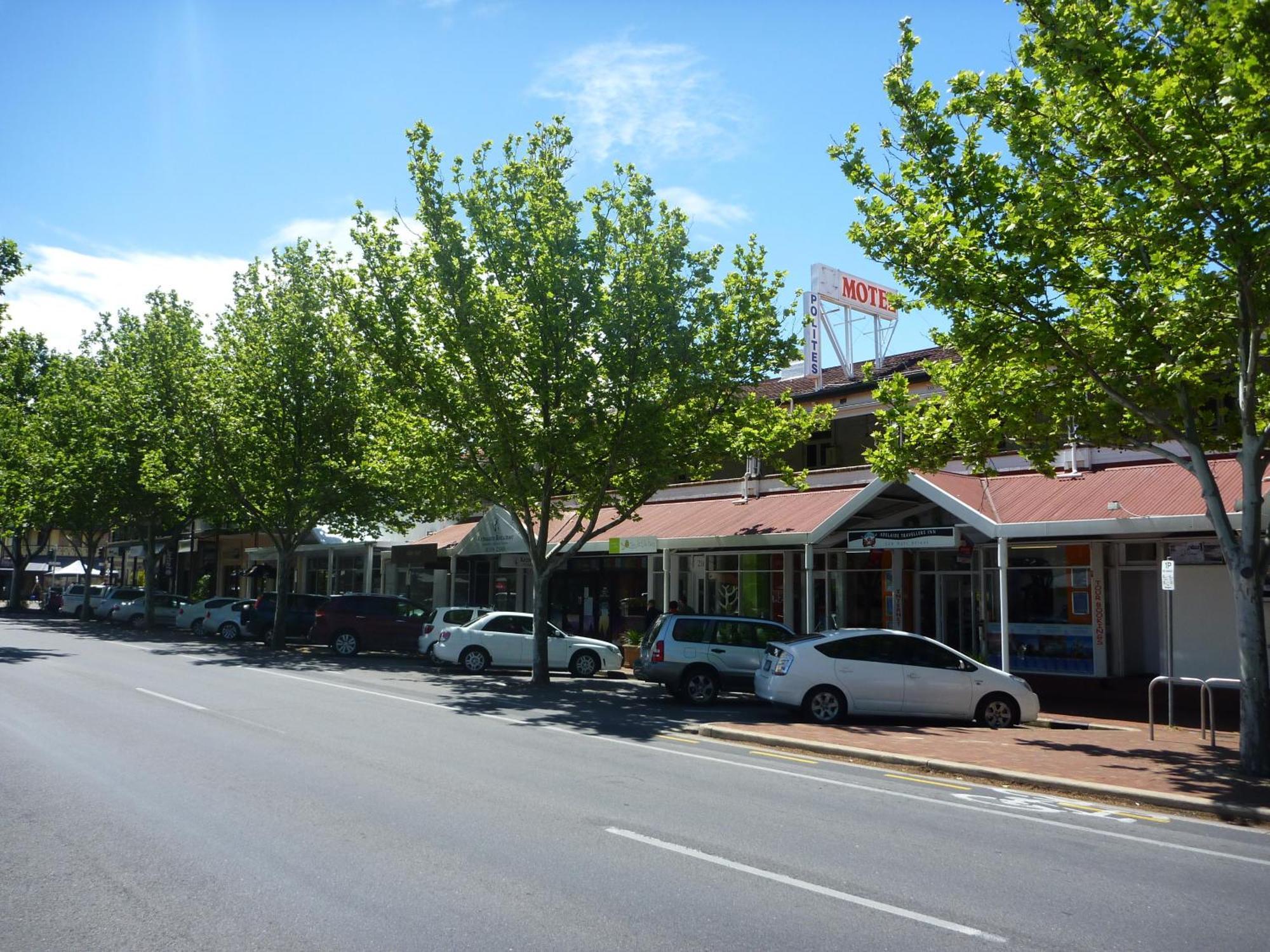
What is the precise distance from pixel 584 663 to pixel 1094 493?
1157 cm

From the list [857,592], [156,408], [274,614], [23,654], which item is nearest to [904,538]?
[857,592]

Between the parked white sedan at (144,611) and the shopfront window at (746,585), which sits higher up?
the shopfront window at (746,585)

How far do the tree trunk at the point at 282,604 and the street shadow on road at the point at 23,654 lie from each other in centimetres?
687

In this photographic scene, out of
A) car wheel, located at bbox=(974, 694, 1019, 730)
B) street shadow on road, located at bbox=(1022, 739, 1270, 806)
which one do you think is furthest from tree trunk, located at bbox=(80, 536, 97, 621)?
street shadow on road, located at bbox=(1022, 739, 1270, 806)

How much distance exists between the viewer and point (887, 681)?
15625mm

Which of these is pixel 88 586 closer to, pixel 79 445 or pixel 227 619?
pixel 79 445

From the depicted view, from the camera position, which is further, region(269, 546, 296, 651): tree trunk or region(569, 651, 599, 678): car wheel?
region(269, 546, 296, 651): tree trunk

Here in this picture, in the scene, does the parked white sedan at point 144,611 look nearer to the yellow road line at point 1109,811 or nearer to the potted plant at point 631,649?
the potted plant at point 631,649

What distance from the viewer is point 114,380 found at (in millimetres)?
37719

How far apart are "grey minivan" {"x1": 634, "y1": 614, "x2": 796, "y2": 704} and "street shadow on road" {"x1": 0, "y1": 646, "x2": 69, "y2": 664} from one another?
542 inches

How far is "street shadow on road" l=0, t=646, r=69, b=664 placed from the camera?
862 inches

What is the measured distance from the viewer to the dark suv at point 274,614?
32.8 m

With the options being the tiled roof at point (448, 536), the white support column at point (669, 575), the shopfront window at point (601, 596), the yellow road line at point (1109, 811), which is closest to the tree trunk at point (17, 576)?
the tiled roof at point (448, 536)

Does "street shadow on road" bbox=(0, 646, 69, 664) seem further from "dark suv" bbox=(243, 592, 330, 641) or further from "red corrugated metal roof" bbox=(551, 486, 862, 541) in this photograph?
"red corrugated metal roof" bbox=(551, 486, 862, 541)
